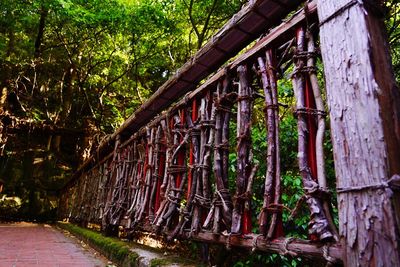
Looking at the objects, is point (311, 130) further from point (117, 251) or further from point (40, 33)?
point (40, 33)

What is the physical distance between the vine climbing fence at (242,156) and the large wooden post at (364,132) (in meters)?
0.20

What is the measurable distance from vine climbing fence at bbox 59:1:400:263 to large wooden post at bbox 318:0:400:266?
20 cm

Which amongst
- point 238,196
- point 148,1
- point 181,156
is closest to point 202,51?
point 181,156

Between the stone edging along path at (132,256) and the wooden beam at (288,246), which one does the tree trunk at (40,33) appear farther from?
the wooden beam at (288,246)

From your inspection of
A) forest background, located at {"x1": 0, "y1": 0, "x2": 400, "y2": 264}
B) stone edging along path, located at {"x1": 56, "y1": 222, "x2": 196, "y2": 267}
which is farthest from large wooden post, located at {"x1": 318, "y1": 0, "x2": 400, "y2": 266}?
forest background, located at {"x1": 0, "y1": 0, "x2": 400, "y2": 264}

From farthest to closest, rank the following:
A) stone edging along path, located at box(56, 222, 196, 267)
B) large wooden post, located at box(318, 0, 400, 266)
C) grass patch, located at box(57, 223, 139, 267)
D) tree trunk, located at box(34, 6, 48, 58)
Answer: tree trunk, located at box(34, 6, 48, 58)
grass patch, located at box(57, 223, 139, 267)
stone edging along path, located at box(56, 222, 196, 267)
large wooden post, located at box(318, 0, 400, 266)

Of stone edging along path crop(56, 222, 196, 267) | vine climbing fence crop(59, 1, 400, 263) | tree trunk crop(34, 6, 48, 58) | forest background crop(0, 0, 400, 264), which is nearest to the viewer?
vine climbing fence crop(59, 1, 400, 263)

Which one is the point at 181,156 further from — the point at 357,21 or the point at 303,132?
the point at 357,21

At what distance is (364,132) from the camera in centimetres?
135

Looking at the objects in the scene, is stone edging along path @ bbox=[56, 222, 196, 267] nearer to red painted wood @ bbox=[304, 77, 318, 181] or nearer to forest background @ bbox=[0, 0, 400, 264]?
red painted wood @ bbox=[304, 77, 318, 181]

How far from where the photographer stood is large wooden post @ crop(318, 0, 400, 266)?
1.25 metres

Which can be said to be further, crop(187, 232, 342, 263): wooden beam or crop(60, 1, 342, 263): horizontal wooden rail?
crop(60, 1, 342, 263): horizontal wooden rail

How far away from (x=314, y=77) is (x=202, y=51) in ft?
4.73

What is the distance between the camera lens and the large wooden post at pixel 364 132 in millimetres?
1252
